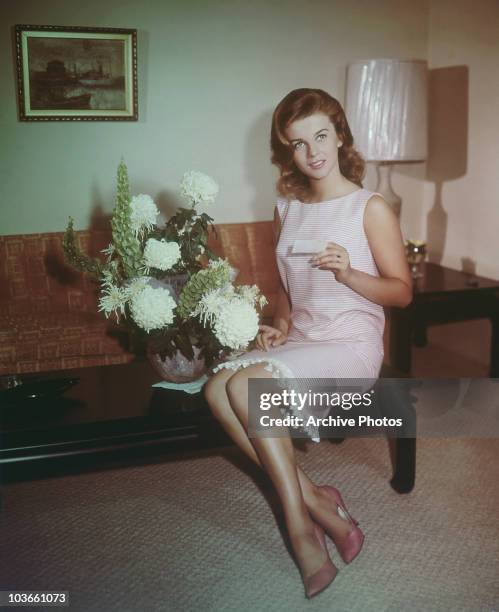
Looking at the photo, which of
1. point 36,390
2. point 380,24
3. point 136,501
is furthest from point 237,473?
point 380,24

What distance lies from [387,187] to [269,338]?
74.1 inches

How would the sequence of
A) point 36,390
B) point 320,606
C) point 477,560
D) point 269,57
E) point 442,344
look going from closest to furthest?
point 320,606 < point 477,560 < point 36,390 < point 269,57 < point 442,344

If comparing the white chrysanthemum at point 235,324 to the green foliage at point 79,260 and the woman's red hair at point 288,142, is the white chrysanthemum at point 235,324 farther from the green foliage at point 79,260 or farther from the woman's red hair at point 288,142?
the woman's red hair at point 288,142

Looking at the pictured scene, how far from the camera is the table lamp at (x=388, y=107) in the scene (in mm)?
3377

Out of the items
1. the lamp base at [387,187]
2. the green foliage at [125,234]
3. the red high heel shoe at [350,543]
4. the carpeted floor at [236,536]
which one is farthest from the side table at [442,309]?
the green foliage at [125,234]

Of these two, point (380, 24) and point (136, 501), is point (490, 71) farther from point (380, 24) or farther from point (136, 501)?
point (136, 501)

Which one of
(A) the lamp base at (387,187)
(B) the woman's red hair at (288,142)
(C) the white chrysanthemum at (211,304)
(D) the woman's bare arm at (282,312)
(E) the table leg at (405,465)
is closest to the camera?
(C) the white chrysanthemum at (211,304)

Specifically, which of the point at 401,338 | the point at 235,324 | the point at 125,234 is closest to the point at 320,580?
the point at 235,324

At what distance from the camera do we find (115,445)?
1.92 metres

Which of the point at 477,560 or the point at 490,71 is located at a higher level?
the point at 490,71

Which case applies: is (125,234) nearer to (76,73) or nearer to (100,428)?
(100,428)

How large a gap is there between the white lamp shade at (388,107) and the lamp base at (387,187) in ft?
0.90

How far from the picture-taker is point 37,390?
209 centimetres

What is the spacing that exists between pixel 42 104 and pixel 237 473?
2.17 meters
